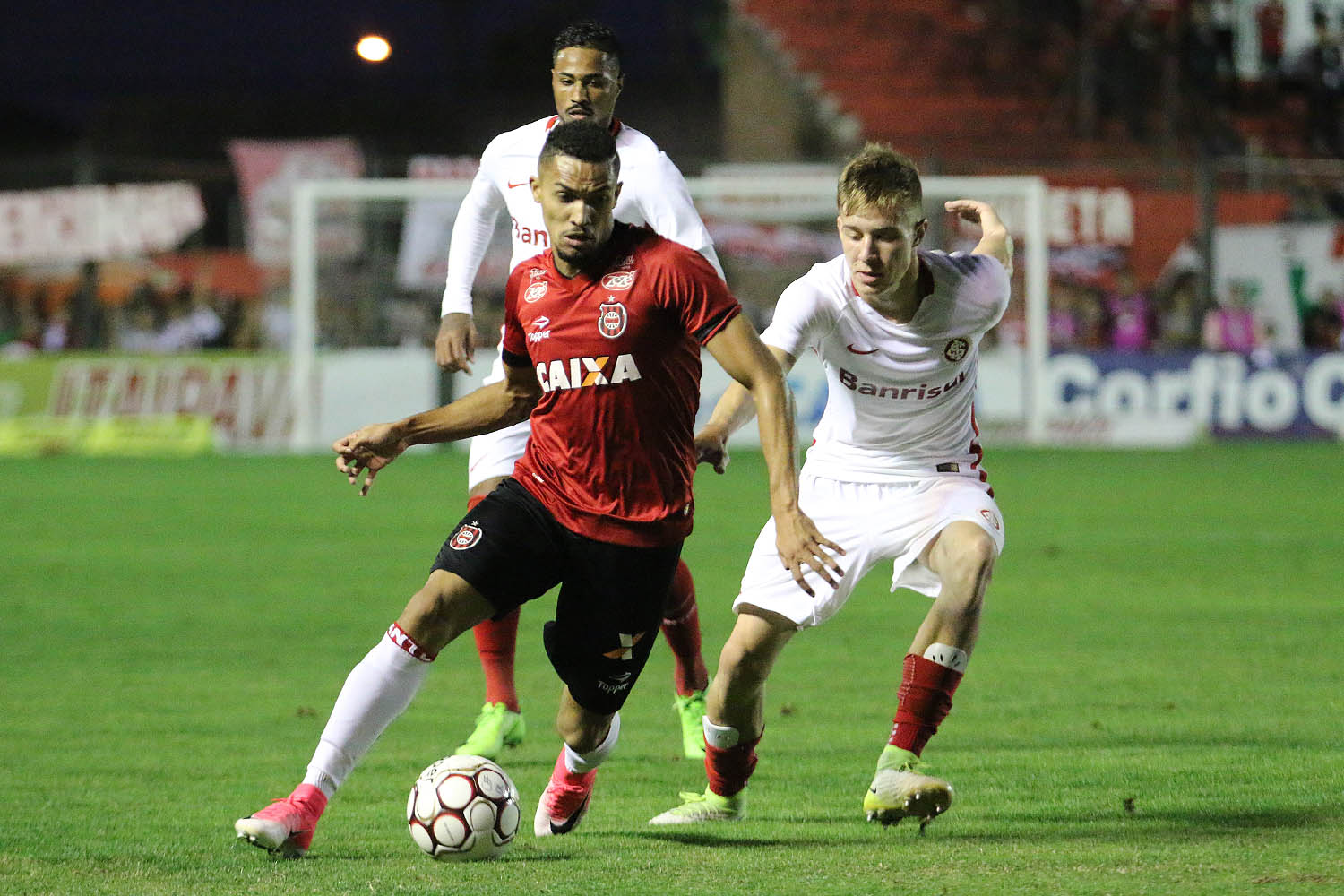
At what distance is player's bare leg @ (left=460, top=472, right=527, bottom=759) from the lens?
669cm

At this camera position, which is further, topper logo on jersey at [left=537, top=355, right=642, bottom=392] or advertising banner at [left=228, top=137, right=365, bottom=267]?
advertising banner at [left=228, top=137, right=365, bottom=267]

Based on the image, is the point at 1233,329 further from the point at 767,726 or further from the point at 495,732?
the point at 495,732

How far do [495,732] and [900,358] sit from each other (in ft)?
6.79

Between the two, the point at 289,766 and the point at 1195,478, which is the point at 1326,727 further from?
the point at 1195,478

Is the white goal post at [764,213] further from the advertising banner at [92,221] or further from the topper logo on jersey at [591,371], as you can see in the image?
the topper logo on jersey at [591,371]

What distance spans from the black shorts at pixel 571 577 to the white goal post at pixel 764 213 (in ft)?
58.3

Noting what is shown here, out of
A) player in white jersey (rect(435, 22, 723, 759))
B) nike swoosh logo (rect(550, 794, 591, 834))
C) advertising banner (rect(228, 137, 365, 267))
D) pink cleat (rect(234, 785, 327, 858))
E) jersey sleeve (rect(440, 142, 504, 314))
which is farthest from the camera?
advertising banner (rect(228, 137, 365, 267))

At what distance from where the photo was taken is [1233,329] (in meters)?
23.4

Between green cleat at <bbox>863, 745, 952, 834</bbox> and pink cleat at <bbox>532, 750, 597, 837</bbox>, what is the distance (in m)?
0.87

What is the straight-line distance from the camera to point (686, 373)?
5.17 metres

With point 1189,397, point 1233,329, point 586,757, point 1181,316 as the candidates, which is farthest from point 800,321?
point 1181,316

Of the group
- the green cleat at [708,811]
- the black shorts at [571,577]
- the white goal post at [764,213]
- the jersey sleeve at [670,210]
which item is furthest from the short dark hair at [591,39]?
the white goal post at [764,213]

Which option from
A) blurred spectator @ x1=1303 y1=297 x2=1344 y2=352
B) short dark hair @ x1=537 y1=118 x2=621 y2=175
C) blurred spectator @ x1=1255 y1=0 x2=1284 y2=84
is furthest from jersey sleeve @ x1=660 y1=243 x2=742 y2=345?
blurred spectator @ x1=1255 y1=0 x2=1284 y2=84

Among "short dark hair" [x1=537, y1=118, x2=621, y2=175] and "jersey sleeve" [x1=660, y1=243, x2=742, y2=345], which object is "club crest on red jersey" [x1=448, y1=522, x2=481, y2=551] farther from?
"short dark hair" [x1=537, y1=118, x2=621, y2=175]
